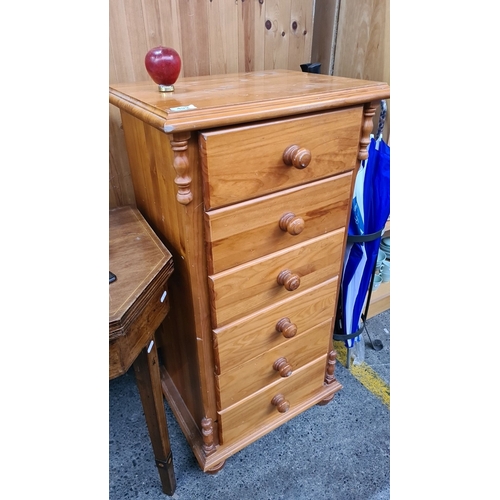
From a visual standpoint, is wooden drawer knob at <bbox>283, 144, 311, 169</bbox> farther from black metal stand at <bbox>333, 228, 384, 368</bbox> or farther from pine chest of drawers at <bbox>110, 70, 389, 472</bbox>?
black metal stand at <bbox>333, 228, 384, 368</bbox>

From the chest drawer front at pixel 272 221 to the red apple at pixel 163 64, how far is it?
1.01 feet

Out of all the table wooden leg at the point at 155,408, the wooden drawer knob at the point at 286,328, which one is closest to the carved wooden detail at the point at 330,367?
the wooden drawer knob at the point at 286,328

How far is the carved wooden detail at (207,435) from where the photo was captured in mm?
1012

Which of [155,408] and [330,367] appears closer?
[155,408]

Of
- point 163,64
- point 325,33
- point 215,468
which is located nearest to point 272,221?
point 163,64

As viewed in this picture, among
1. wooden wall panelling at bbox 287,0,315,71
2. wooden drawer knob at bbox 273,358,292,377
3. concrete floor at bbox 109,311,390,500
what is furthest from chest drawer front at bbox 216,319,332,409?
wooden wall panelling at bbox 287,0,315,71

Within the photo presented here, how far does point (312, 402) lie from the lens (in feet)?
4.07

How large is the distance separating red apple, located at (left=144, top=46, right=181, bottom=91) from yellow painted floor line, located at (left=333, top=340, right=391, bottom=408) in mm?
1219

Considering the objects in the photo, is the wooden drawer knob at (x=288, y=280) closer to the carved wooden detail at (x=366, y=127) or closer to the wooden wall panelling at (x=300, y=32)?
the carved wooden detail at (x=366, y=127)

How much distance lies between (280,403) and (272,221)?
61 centimetres

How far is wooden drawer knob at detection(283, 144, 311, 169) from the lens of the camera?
28.2 inches

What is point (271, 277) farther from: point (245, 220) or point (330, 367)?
point (330, 367)

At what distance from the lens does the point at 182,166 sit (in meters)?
0.64

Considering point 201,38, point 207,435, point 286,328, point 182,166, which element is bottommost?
point 207,435
